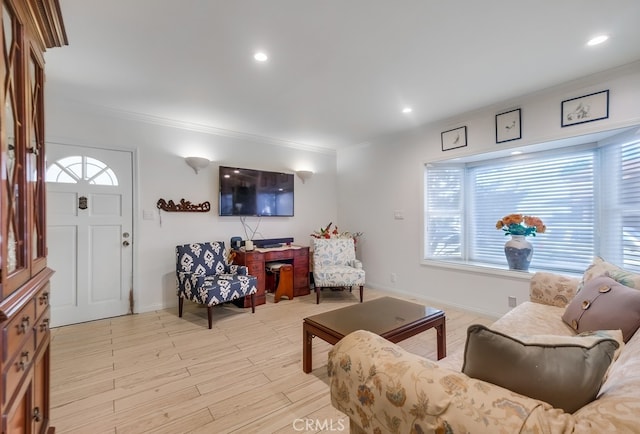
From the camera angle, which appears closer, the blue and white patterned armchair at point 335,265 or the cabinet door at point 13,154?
the cabinet door at point 13,154

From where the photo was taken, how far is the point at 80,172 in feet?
10.6

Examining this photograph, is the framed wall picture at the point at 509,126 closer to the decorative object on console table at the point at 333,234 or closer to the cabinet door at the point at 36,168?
the decorative object on console table at the point at 333,234

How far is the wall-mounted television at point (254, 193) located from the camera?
4.09 metres

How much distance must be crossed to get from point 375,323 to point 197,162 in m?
2.98

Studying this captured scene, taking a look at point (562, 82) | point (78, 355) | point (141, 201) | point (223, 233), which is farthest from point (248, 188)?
point (562, 82)

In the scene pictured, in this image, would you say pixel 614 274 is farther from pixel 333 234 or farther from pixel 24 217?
pixel 333 234

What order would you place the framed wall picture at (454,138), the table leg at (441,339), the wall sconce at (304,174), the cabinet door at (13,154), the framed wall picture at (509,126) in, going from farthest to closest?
1. the wall sconce at (304,174)
2. the framed wall picture at (454,138)
3. the framed wall picture at (509,126)
4. the table leg at (441,339)
5. the cabinet door at (13,154)

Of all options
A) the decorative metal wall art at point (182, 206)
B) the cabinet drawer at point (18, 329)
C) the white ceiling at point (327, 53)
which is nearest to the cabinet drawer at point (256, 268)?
the decorative metal wall art at point (182, 206)

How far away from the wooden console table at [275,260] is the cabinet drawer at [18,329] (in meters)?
2.74

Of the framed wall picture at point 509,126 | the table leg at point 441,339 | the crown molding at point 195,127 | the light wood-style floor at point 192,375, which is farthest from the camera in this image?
the crown molding at point 195,127

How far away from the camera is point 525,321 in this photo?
200 centimetres

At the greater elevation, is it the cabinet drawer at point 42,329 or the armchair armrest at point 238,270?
the cabinet drawer at point 42,329

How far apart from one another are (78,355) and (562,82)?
4978 millimetres

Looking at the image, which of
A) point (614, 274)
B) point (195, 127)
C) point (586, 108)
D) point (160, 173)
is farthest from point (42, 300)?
point (586, 108)
